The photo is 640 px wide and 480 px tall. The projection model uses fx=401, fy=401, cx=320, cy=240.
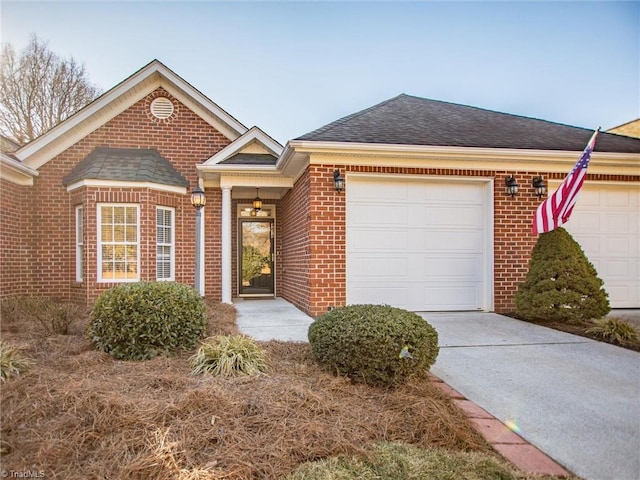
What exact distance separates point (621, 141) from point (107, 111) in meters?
11.6

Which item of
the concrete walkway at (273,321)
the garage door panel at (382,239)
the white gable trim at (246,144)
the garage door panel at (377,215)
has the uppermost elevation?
the white gable trim at (246,144)

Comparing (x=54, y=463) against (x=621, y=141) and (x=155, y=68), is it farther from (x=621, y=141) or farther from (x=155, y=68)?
(x=621, y=141)

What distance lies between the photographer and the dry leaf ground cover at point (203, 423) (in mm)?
2389

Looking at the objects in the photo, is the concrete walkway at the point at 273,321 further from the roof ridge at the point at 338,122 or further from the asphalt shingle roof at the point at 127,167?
the asphalt shingle roof at the point at 127,167

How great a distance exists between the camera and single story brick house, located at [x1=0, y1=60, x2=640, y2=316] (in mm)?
7418

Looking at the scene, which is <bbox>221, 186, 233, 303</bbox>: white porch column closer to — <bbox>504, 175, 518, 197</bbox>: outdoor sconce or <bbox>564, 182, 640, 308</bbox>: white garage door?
<bbox>504, 175, 518, 197</bbox>: outdoor sconce

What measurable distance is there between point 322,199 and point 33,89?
57.5 ft

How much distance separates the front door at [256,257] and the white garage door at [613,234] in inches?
287

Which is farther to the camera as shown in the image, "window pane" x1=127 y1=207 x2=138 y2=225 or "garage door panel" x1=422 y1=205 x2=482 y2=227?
"window pane" x1=127 y1=207 x2=138 y2=225

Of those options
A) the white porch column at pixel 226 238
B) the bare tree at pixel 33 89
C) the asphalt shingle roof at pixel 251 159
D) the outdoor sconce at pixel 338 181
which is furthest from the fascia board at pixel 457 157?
the bare tree at pixel 33 89

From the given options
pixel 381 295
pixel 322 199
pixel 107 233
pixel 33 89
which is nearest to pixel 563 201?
pixel 381 295

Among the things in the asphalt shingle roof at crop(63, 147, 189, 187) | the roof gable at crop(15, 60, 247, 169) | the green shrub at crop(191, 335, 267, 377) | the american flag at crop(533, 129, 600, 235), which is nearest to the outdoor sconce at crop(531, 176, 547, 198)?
the american flag at crop(533, 129, 600, 235)

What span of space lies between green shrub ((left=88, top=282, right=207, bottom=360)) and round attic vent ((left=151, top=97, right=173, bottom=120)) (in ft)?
20.7

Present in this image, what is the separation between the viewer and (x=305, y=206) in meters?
7.76
